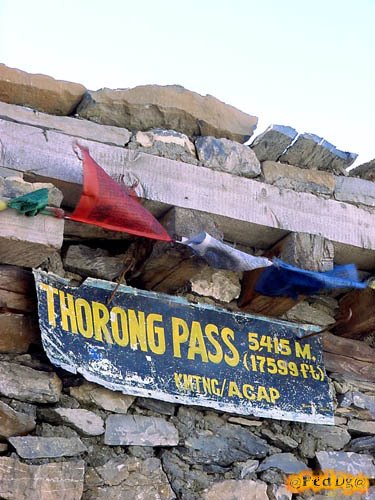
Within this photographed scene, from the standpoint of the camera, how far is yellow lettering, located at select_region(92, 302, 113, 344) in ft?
11.5

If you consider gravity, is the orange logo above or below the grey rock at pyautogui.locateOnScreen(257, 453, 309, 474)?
below

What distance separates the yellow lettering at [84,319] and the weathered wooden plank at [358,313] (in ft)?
4.68

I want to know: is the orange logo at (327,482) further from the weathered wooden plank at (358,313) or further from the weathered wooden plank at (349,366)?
the weathered wooden plank at (358,313)

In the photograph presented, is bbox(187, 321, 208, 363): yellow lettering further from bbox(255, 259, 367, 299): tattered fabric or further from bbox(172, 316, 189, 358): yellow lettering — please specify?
bbox(255, 259, 367, 299): tattered fabric

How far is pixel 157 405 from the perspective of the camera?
3.57m

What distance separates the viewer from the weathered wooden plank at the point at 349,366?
4105 millimetres

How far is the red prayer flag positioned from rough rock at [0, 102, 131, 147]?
31cm

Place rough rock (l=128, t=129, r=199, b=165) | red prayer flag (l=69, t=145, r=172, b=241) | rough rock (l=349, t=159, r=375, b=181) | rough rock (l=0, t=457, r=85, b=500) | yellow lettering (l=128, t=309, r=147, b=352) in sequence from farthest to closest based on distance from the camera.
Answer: rough rock (l=349, t=159, r=375, b=181) → rough rock (l=128, t=129, r=199, b=165) → yellow lettering (l=128, t=309, r=147, b=352) → red prayer flag (l=69, t=145, r=172, b=241) → rough rock (l=0, t=457, r=85, b=500)

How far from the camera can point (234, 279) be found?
4.00 m

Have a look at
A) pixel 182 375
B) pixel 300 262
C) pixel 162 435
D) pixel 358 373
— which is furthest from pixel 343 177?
pixel 162 435

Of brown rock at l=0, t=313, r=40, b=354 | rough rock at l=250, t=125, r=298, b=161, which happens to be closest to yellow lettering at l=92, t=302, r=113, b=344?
brown rock at l=0, t=313, r=40, b=354

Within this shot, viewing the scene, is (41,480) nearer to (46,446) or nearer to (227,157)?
(46,446)

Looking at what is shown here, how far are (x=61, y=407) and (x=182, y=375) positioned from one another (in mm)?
575

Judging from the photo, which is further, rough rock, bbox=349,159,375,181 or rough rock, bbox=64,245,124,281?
rough rock, bbox=349,159,375,181
